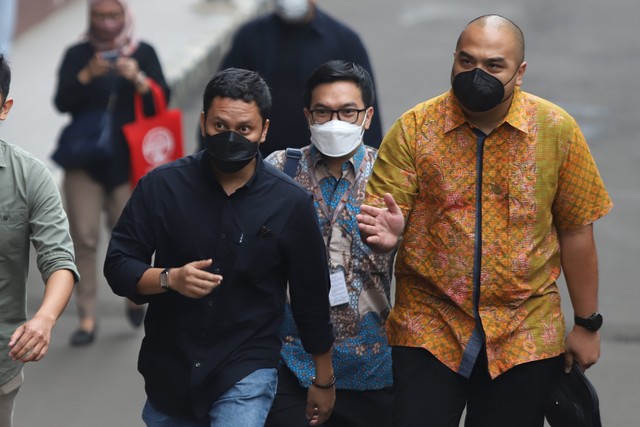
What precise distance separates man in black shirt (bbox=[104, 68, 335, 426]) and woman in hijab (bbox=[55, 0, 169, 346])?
2757 millimetres

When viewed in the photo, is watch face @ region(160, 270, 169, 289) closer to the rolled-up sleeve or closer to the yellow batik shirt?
the rolled-up sleeve

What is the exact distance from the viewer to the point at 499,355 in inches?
162

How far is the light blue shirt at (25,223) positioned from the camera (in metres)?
3.94

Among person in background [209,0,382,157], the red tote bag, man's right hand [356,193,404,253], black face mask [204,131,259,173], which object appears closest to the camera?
black face mask [204,131,259,173]

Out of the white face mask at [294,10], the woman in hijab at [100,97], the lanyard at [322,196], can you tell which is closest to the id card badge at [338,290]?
the lanyard at [322,196]

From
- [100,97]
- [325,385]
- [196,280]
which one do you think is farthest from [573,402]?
[100,97]

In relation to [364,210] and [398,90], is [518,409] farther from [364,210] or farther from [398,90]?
[398,90]

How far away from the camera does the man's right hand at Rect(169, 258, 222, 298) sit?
3619mm

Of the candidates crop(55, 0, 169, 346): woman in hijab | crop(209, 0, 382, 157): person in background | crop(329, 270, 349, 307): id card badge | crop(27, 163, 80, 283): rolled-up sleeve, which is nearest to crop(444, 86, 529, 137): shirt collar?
crop(329, 270, 349, 307): id card badge

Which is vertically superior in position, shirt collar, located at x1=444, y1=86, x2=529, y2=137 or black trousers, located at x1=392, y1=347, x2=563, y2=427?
shirt collar, located at x1=444, y1=86, x2=529, y2=137

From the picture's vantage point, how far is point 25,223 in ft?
13.0

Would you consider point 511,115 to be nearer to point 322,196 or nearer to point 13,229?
point 322,196

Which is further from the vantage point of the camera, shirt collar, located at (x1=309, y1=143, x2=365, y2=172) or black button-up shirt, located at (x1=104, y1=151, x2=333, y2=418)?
shirt collar, located at (x1=309, y1=143, x2=365, y2=172)

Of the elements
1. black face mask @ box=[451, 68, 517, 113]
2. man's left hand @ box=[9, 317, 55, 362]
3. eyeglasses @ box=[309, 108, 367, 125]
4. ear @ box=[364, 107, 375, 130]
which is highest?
black face mask @ box=[451, 68, 517, 113]
